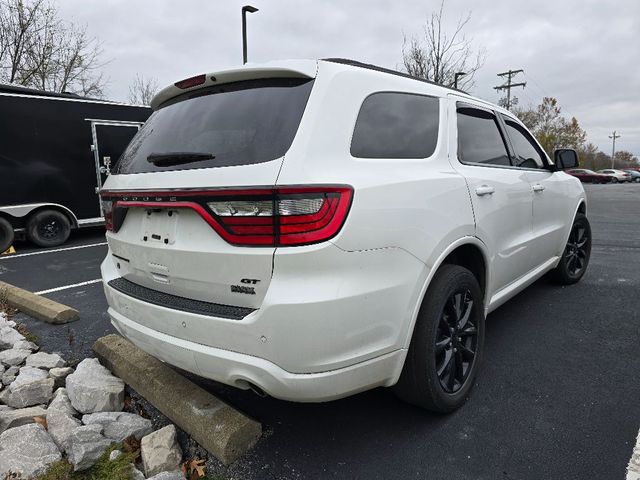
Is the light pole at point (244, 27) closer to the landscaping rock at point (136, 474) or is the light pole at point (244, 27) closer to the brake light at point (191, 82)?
the brake light at point (191, 82)

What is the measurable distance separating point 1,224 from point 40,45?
11788 mm

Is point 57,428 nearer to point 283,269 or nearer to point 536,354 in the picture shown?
point 283,269

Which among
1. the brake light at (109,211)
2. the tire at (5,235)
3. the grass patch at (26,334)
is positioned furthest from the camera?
the tire at (5,235)

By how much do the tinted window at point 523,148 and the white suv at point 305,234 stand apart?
106 centimetres

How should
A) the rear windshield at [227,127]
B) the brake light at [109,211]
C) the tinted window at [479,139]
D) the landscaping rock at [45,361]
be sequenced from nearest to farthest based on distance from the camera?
1. the rear windshield at [227,127]
2. the brake light at [109,211]
3. the tinted window at [479,139]
4. the landscaping rock at [45,361]

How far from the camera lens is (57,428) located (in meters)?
2.37

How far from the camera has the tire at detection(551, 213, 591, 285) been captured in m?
4.69

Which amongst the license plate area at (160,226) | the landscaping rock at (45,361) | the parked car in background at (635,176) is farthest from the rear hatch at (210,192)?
the parked car in background at (635,176)

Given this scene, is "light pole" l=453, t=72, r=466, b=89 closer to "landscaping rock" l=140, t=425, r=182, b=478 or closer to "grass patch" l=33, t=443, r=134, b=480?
"landscaping rock" l=140, t=425, r=182, b=478

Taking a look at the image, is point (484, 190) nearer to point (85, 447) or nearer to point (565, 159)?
point (565, 159)

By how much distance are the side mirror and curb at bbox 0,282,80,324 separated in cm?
486

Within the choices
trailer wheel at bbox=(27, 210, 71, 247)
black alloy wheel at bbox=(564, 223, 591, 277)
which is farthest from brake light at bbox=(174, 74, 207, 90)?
trailer wheel at bbox=(27, 210, 71, 247)

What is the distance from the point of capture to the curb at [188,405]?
84.5 inches

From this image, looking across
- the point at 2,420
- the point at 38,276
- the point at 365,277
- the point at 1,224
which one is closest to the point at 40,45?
the point at 1,224
